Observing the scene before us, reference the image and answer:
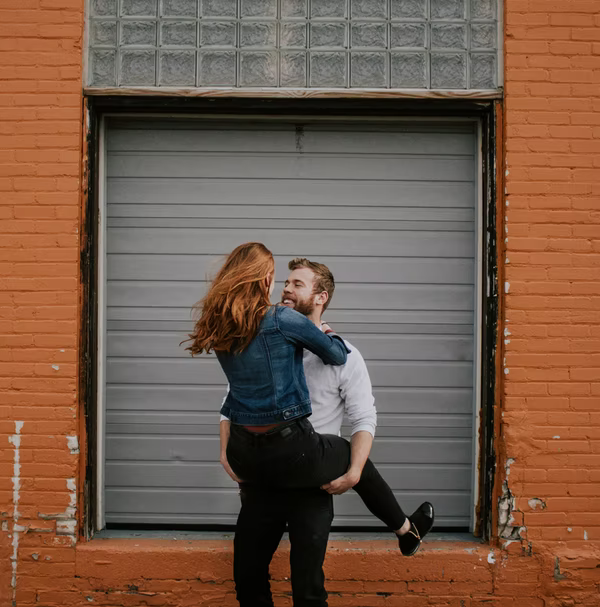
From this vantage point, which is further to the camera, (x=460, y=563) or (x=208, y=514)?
(x=208, y=514)

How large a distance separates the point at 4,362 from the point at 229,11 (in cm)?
260

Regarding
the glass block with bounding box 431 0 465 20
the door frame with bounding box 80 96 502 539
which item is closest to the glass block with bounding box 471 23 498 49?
the glass block with bounding box 431 0 465 20

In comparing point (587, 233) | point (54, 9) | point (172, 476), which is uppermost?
point (54, 9)

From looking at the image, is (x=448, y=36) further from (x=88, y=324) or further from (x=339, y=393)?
(x=88, y=324)

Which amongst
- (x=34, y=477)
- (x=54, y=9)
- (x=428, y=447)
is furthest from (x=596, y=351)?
(x=54, y=9)

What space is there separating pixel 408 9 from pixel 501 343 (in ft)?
7.18

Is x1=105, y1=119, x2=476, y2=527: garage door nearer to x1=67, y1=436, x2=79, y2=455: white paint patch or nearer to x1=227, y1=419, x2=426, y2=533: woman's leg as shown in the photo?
x1=67, y1=436, x2=79, y2=455: white paint patch

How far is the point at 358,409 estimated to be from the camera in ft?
10.2

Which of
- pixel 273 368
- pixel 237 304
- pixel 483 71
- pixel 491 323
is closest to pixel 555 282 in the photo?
pixel 491 323

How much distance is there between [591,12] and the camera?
4055mm

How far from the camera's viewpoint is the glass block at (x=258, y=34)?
417 centimetres

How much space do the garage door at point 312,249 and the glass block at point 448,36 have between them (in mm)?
502

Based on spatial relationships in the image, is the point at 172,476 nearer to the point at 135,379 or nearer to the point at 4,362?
the point at 135,379

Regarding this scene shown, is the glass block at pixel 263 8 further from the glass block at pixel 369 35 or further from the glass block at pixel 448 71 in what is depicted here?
the glass block at pixel 448 71
